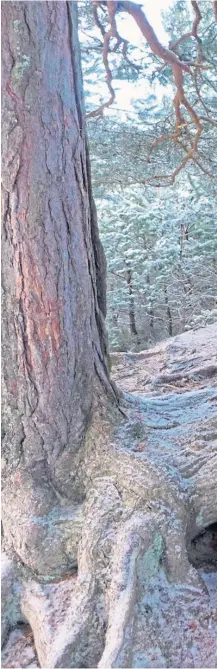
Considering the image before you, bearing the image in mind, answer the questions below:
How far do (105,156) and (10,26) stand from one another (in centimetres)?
390

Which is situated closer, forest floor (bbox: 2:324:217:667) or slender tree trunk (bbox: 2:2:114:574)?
forest floor (bbox: 2:324:217:667)

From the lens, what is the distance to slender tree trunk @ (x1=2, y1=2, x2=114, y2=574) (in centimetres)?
174

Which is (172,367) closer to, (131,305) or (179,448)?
(179,448)

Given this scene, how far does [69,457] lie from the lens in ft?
6.40

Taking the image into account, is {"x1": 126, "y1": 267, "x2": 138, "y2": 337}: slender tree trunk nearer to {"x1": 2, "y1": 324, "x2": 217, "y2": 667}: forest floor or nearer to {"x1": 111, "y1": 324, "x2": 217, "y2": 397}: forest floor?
{"x1": 111, "y1": 324, "x2": 217, "y2": 397}: forest floor

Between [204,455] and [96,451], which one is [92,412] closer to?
[96,451]

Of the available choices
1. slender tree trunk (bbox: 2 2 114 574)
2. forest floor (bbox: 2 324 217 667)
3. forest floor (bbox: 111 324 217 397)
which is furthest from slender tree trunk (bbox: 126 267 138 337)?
slender tree trunk (bbox: 2 2 114 574)

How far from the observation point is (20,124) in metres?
1.74

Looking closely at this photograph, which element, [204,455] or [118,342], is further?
[118,342]

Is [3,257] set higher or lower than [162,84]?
lower

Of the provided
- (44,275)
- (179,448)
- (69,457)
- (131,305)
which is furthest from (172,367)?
(131,305)

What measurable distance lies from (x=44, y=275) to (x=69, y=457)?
0.75 m

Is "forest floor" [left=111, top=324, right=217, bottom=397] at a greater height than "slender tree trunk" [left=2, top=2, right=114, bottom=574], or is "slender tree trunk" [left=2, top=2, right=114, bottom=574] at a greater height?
"slender tree trunk" [left=2, top=2, right=114, bottom=574]

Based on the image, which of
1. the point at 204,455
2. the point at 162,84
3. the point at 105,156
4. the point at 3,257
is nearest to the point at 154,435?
the point at 204,455
